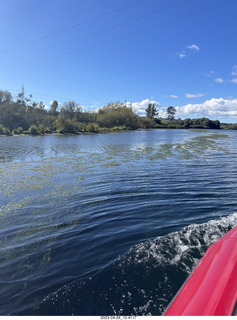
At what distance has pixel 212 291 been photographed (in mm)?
2119

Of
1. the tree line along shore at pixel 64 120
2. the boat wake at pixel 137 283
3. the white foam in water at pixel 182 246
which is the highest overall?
the tree line along shore at pixel 64 120

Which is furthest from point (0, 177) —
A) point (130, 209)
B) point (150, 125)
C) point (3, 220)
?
point (150, 125)

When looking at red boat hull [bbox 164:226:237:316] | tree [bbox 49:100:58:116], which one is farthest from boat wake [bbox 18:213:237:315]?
tree [bbox 49:100:58:116]

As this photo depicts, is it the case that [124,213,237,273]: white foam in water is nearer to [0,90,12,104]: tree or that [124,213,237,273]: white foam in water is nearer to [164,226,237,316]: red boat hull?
[164,226,237,316]: red boat hull

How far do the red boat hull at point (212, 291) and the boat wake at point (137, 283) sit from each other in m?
0.97

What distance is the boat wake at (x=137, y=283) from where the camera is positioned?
9.91 feet

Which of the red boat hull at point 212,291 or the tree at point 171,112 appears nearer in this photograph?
the red boat hull at point 212,291

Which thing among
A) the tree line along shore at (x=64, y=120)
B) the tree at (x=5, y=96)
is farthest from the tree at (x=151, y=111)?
the tree at (x=5, y=96)

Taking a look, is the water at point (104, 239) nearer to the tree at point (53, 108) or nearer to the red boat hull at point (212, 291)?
the red boat hull at point (212, 291)

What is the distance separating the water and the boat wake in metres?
0.02

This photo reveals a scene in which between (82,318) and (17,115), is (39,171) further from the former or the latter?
(17,115)

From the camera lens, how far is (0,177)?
1130 centimetres

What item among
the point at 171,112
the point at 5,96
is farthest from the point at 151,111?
the point at 5,96

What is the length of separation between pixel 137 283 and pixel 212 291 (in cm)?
168
